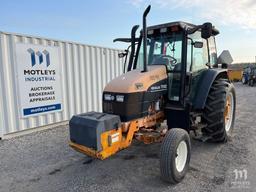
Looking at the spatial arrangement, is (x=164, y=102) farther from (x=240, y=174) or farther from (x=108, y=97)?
(x=240, y=174)

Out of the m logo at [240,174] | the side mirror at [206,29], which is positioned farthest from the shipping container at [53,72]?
the m logo at [240,174]

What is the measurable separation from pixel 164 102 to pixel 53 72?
396cm

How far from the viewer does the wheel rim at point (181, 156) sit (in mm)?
3407

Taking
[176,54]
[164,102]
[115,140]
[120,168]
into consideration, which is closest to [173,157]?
[115,140]

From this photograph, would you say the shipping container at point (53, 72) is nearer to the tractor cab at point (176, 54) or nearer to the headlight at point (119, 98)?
the tractor cab at point (176, 54)

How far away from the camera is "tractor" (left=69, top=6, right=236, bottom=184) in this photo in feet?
10.5

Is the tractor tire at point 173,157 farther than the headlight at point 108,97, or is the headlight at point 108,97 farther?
the headlight at point 108,97

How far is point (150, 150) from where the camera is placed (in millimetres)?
4637

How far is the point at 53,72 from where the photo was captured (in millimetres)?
6773

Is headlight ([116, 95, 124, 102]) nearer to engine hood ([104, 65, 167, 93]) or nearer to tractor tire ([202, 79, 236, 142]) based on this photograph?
engine hood ([104, 65, 167, 93])

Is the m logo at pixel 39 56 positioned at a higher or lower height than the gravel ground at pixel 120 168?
higher

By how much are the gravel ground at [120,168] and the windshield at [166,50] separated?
1.73 metres

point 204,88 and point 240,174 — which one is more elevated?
point 204,88

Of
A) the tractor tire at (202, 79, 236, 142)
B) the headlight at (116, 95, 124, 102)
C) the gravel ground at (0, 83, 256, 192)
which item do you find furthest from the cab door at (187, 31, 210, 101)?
the headlight at (116, 95, 124, 102)
